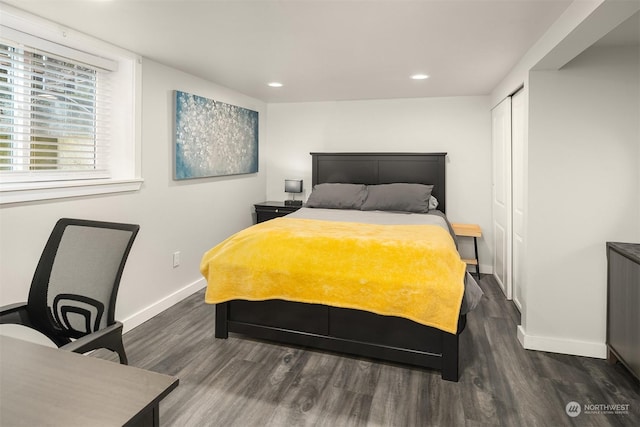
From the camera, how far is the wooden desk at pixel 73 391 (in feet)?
2.47

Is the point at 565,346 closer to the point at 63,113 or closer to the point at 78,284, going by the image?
the point at 78,284

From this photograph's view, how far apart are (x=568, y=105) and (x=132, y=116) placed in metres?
3.18

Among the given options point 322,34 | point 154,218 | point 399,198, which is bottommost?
point 154,218

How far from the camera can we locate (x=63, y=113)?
2.54 m

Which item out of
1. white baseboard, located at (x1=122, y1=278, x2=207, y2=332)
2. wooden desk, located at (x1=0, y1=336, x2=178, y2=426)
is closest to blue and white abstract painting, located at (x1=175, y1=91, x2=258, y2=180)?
white baseboard, located at (x1=122, y1=278, x2=207, y2=332)

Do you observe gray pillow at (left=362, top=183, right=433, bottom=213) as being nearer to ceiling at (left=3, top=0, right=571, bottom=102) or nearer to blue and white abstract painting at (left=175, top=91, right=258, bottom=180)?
ceiling at (left=3, top=0, right=571, bottom=102)

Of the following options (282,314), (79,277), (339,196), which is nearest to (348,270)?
(282,314)

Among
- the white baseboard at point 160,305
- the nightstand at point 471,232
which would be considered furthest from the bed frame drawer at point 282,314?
the nightstand at point 471,232

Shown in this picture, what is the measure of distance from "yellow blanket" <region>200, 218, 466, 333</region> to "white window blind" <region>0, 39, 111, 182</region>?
3.85 feet

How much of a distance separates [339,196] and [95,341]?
10.8ft

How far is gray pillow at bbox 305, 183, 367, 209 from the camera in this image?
4281 millimetres

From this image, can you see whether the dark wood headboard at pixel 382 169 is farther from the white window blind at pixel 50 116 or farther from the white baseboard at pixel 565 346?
the white window blind at pixel 50 116

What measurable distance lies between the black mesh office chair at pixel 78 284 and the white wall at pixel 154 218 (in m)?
0.79

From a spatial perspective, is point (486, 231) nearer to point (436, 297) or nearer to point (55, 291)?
point (436, 297)
